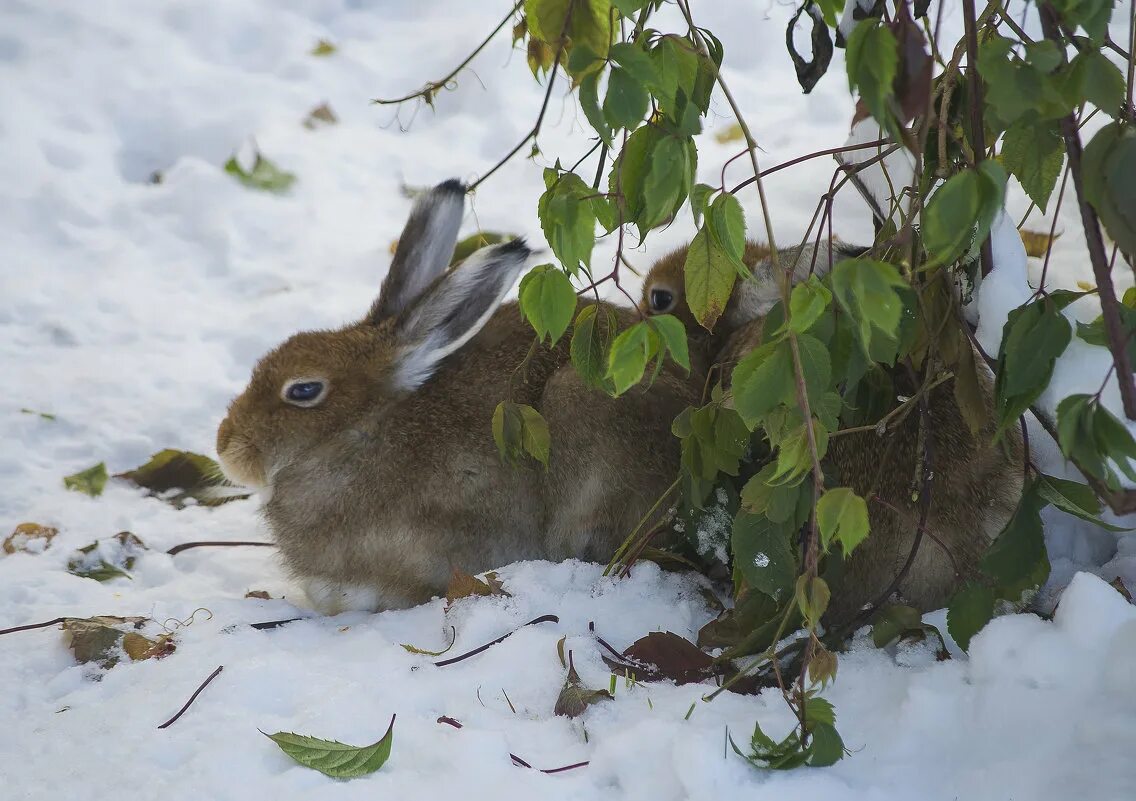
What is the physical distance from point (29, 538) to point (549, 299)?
8.56ft

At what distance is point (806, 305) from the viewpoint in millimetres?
1741

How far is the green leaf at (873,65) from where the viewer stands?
4.75ft

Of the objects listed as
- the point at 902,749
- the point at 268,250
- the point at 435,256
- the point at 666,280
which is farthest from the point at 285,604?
the point at 268,250

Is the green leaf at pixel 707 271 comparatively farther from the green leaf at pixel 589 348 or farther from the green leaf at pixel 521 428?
the green leaf at pixel 521 428

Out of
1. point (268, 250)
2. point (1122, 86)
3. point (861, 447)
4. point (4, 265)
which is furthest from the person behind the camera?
point (268, 250)

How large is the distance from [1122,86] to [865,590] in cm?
150

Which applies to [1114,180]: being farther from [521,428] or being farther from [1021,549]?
[521,428]

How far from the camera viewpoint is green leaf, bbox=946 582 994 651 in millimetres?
2229

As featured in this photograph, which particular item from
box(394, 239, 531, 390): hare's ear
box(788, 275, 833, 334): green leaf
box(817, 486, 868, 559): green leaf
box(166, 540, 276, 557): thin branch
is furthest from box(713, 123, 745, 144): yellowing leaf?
box(817, 486, 868, 559): green leaf

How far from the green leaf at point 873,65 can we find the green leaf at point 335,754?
1.53 m

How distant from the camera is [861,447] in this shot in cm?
271

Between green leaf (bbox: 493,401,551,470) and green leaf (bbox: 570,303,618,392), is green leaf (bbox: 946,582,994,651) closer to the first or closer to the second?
green leaf (bbox: 570,303,618,392)

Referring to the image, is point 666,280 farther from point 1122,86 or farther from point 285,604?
point 1122,86

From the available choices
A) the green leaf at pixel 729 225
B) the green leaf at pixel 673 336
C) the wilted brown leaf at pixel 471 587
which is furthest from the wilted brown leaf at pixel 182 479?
the green leaf at pixel 729 225
